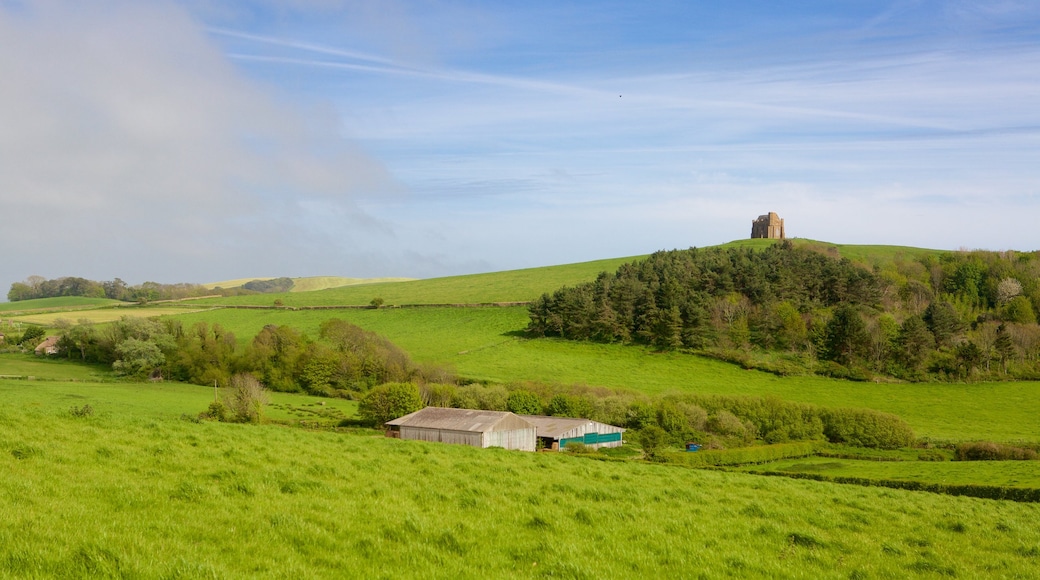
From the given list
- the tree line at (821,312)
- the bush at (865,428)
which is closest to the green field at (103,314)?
the tree line at (821,312)

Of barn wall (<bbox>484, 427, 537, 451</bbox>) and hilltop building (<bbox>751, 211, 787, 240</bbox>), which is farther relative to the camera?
hilltop building (<bbox>751, 211, 787, 240</bbox>)

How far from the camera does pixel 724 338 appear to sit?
334ft

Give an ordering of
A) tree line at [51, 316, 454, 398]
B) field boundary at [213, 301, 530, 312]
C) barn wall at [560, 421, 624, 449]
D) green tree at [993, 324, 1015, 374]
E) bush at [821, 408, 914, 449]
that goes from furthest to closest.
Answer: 1. field boundary at [213, 301, 530, 312]
2. green tree at [993, 324, 1015, 374]
3. tree line at [51, 316, 454, 398]
4. bush at [821, 408, 914, 449]
5. barn wall at [560, 421, 624, 449]

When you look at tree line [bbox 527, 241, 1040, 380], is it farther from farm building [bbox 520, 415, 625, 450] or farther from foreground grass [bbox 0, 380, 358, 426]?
foreground grass [bbox 0, 380, 358, 426]

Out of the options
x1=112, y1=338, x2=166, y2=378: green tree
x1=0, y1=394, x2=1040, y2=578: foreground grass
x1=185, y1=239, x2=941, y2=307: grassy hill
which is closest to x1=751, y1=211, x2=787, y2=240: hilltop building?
x1=185, y1=239, x2=941, y2=307: grassy hill

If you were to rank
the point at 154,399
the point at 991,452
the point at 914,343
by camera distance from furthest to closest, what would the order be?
the point at 914,343, the point at 154,399, the point at 991,452

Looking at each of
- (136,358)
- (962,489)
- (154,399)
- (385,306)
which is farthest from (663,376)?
(136,358)

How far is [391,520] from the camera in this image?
1075 centimetres

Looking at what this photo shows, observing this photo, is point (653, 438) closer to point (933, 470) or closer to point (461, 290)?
point (933, 470)

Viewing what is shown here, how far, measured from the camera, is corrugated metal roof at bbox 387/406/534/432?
54.1 m

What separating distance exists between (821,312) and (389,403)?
71.1 metres

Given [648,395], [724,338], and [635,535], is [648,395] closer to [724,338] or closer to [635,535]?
[724,338]

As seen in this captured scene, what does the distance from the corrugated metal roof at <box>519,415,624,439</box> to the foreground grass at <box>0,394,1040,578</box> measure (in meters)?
44.2

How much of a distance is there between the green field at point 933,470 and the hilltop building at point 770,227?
467ft
